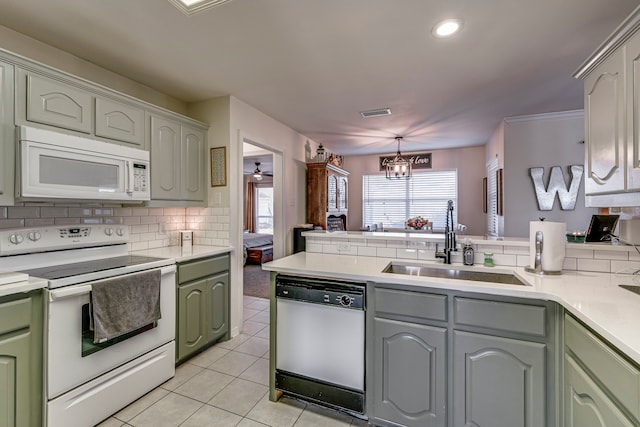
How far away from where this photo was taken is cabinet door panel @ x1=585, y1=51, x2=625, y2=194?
139cm

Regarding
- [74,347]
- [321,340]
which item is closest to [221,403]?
[321,340]

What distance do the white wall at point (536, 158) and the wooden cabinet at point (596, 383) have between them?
9.56 feet

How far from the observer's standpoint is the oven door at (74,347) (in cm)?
156

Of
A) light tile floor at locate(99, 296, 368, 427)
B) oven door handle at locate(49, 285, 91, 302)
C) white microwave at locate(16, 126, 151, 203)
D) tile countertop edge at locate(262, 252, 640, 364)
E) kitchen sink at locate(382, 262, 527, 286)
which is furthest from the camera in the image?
kitchen sink at locate(382, 262, 527, 286)

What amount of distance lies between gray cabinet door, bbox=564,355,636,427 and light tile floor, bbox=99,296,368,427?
110 centimetres

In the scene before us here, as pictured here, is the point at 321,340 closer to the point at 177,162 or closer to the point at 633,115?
the point at 633,115

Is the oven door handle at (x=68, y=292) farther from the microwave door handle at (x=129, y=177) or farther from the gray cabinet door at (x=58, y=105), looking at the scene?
the gray cabinet door at (x=58, y=105)

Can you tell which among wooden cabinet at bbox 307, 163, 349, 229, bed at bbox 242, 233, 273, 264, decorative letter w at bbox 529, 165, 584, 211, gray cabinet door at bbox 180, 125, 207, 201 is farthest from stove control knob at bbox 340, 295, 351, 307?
bed at bbox 242, 233, 273, 264

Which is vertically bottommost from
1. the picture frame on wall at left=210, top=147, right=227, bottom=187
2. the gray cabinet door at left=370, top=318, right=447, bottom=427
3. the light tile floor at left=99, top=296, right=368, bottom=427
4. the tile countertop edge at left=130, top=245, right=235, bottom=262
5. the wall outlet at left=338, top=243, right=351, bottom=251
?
the light tile floor at left=99, top=296, right=368, bottom=427

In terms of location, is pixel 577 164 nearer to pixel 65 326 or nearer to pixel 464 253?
pixel 464 253

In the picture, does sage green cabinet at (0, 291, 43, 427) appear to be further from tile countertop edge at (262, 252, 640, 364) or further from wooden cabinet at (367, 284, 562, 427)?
wooden cabinet at (367, 284, 562, 427)

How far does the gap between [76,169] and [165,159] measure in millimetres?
753

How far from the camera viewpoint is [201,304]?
2549 millimetres

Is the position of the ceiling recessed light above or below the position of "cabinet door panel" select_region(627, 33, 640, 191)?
above
